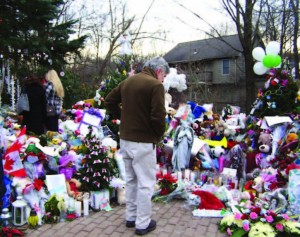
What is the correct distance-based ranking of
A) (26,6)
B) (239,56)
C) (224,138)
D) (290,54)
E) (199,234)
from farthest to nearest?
(239,56), (290,54), (26,6), (224,138), (199,234)

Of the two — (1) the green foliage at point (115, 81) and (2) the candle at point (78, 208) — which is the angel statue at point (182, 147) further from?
(2) the candle at point (78, 208)

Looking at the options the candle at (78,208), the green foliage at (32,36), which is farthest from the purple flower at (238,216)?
the green foliage at (32,36)

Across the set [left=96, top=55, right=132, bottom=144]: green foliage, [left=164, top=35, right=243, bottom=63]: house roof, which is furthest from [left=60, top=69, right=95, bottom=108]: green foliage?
[left=164, top=35, right=243, bottom=63]: house roof

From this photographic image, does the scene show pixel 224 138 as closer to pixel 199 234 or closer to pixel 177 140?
pixel 177 140

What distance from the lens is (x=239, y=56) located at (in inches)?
1073

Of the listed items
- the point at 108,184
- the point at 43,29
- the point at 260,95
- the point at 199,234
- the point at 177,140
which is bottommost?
the point at 199,234

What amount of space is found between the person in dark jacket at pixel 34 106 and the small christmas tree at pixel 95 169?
1.87 m

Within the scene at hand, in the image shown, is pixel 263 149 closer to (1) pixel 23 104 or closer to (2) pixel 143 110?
(2) pixel 143 110

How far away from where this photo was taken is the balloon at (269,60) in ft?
21.0

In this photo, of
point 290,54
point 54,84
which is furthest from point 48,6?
point 290,54

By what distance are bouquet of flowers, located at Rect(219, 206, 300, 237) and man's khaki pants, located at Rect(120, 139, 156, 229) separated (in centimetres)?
101

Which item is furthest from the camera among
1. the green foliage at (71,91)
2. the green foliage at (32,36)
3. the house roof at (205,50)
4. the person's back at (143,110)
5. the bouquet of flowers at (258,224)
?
the house roof at (205,50)

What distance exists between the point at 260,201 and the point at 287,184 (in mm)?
436

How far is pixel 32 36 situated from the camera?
10.2 meters
